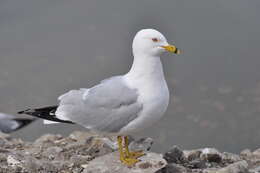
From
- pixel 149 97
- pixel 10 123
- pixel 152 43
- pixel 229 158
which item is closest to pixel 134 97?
pixel 149 97

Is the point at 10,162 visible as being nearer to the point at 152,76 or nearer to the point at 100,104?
the point at 100,104

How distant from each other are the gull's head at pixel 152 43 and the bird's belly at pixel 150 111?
355mm

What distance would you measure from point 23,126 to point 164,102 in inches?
172

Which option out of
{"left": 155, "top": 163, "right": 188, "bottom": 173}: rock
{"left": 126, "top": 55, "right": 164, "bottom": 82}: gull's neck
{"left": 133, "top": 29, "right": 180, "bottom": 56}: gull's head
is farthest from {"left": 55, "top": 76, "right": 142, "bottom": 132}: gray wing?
{"left": 155, "top": 163, "right": 188, "bottom": 173}: rock

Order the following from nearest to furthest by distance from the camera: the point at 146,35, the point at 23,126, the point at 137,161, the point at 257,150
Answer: the point at 146,35 → the point at 137,161 → the point at 257,150 → the point at 23,126

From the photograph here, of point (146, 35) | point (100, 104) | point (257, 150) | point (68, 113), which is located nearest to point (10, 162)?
point (68, 113)

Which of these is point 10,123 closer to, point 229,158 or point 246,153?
point 246,153

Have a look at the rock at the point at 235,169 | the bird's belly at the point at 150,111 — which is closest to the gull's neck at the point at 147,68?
the bird's belly at the point at 150,111

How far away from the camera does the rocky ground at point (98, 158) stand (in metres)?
5.06

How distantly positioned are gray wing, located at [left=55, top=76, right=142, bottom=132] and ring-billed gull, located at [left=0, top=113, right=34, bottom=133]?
362cm

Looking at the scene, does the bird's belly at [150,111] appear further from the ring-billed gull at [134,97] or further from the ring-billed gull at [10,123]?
the ring-billed gull at [10,123]

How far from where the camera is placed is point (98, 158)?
527cm

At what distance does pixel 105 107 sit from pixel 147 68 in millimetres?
521

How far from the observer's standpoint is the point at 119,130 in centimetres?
486
